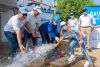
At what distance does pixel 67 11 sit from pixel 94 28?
1670 centimetres

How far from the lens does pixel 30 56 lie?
29.4 ft

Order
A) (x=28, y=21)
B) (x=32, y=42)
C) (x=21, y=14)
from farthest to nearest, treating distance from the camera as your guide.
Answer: (x=32, y=42), (x=28, y=21), (x=21, y=14)

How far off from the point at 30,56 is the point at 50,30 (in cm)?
118

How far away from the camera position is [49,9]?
19.2 m

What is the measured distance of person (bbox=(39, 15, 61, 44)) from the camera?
9.55m

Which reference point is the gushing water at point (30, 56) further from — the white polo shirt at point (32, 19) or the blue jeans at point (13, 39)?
the white polo shirt at point (32, 19)

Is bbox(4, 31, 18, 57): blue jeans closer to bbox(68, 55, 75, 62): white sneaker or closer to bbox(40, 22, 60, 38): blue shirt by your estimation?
bbox(40, 22, 60, 38): blue shirt

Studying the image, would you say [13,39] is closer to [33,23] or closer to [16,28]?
[16,28]

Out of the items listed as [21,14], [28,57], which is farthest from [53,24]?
[21,14]

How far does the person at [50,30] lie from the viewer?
9547mm

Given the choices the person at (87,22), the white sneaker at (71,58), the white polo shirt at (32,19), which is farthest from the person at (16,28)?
the person at (87,22)

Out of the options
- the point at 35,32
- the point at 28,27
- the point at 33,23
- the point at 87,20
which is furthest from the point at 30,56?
the point at 87,20

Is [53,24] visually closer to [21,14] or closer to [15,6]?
[21,14]

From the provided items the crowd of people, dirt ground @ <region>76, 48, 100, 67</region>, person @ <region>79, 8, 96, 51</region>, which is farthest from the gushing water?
person @ <region>79, 8, 96, 51</region>
